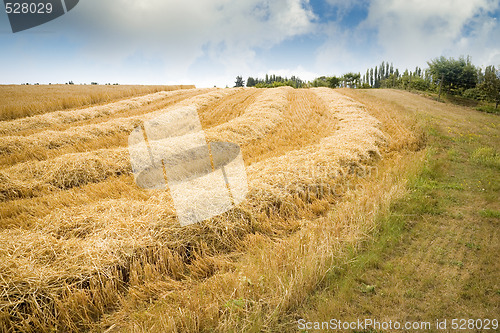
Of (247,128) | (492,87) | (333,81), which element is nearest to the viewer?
(247,128)

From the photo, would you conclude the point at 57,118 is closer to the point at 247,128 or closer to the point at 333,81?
the point at 247,128

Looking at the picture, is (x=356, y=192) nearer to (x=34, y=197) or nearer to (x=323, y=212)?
(x=323, y=212)

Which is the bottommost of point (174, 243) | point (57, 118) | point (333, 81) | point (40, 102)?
point (174, 243)

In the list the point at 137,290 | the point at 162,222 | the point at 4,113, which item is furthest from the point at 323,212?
the point at 4,113

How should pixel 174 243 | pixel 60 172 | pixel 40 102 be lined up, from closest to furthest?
pixel 174 243 → pixel 60 172 → pixel 40 102

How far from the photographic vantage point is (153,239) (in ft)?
9.98

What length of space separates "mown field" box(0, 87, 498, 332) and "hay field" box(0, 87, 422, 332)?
16mm

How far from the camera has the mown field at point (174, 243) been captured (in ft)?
7.44

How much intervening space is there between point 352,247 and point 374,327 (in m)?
1.00

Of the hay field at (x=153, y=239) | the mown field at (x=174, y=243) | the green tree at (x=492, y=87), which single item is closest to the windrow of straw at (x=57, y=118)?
the hay field at (x=153, y=239)

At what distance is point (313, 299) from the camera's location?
7.86 feet

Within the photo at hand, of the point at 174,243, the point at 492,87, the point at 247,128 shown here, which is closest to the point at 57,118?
the point at 247,128

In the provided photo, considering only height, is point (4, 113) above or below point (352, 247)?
above

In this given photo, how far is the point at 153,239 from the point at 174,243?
27 cm
